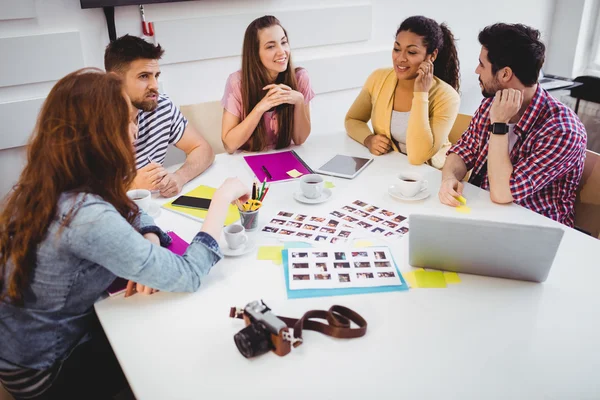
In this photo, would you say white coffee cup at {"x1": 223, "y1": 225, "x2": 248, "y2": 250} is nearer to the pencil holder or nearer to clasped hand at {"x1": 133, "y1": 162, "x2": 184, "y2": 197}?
the pencil holder

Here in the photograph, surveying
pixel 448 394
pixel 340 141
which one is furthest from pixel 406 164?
pixel 448 394

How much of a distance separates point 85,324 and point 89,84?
61 cm

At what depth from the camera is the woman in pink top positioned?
86.2 inches

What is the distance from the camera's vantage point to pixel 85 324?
123cm

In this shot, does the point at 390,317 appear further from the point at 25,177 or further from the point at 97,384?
the point at 25,177

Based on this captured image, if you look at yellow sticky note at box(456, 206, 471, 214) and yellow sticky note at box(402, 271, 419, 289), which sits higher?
yellow sticky note at box(456, 206, 471, 214)

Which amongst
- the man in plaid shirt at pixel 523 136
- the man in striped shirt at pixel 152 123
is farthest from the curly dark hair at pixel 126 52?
the man in plaid shirt at pixel 523 136

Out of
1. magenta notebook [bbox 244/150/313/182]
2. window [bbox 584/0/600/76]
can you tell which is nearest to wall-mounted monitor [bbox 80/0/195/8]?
magenta notebook [bbox 244/150/313/182]

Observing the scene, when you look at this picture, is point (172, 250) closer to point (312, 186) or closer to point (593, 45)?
point (312, 186)

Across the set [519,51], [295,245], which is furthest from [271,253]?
[519,51]

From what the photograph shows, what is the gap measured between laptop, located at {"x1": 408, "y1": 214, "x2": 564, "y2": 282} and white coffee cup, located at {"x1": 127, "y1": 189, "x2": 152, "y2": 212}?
2.87ft

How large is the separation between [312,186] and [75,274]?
31.8 inches

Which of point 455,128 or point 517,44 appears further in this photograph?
point 455,128

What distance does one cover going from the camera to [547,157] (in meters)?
1.64
